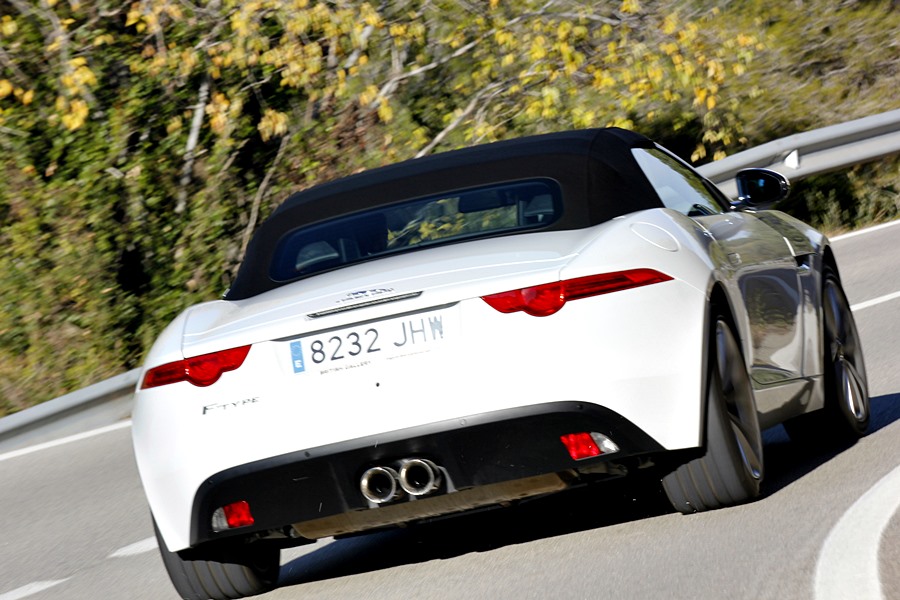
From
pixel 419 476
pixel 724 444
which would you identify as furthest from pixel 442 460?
pixel 724 444

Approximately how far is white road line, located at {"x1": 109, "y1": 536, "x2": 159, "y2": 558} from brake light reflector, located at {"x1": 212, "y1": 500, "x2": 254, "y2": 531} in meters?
1.85

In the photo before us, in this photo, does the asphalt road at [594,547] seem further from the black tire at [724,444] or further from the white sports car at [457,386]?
the white sports car at [457,386]

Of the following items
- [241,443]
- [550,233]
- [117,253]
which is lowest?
[117,253]

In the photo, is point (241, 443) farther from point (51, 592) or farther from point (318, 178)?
point (318, 178)

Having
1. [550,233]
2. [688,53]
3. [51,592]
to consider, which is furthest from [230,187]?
[550,233]

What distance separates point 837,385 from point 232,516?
9.01ft

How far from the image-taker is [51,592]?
6121mm

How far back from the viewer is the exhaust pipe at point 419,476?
4703mm

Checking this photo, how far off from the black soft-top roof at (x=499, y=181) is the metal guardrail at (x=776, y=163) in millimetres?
4861

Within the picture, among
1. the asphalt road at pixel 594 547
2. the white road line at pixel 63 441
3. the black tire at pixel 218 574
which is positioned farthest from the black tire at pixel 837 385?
the white road line at pixel 63 441

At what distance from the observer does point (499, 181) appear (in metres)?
5.65

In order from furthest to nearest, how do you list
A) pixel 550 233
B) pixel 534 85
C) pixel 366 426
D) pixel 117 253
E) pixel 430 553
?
pixel 534 85
pixel 117 253
pixel 430 553
pixel 550 233
pixel 366 426

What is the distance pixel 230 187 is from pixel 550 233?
10.5 metres

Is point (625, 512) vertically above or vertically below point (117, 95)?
below
